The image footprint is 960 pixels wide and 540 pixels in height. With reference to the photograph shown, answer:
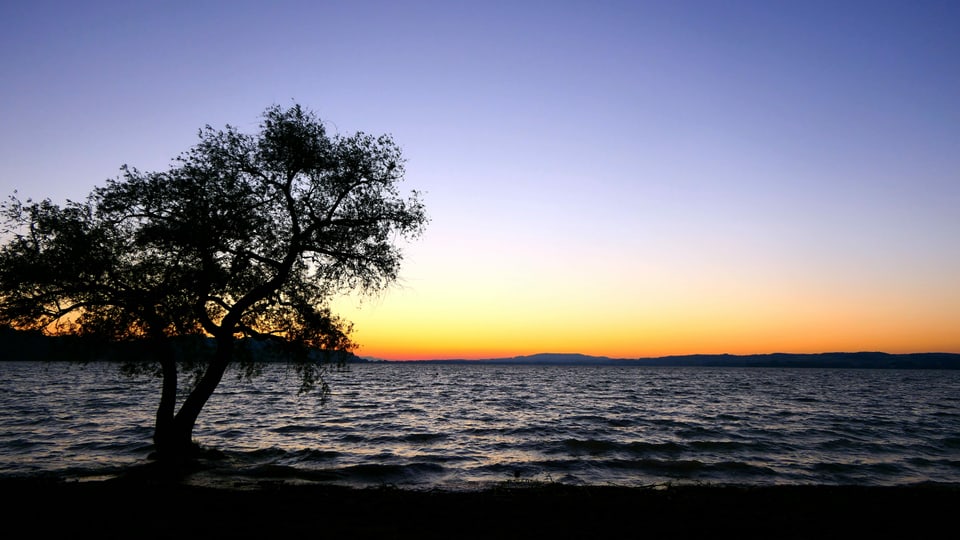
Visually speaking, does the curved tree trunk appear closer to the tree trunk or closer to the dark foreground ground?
the tree trunk

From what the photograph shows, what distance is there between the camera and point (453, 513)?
41.6 feet

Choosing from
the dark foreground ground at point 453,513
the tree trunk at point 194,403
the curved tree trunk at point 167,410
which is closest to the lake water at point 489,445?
the curved tree trunk at point 167,410

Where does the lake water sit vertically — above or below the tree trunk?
below

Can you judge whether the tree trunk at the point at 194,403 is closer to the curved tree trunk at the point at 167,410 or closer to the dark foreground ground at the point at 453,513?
the curved tree trunk at the point at 167,410

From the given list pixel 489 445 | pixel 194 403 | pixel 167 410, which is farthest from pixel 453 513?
pixel 489 445

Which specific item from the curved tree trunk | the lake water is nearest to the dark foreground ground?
the lake water

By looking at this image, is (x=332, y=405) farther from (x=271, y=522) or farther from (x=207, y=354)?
(x=271, y=522)

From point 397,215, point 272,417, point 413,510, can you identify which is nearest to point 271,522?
point 413,510

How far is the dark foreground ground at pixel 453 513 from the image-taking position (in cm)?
1091

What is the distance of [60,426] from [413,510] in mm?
30280

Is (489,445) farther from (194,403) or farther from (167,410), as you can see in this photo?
(167,410)

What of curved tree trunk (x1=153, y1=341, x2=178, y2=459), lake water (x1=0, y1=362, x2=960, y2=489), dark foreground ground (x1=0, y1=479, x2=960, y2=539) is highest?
curved tree trunk (x1=153, y1=341, x2=178, y2=459)

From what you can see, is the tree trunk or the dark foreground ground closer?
the dark foreground ground

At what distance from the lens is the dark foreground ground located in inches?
430
